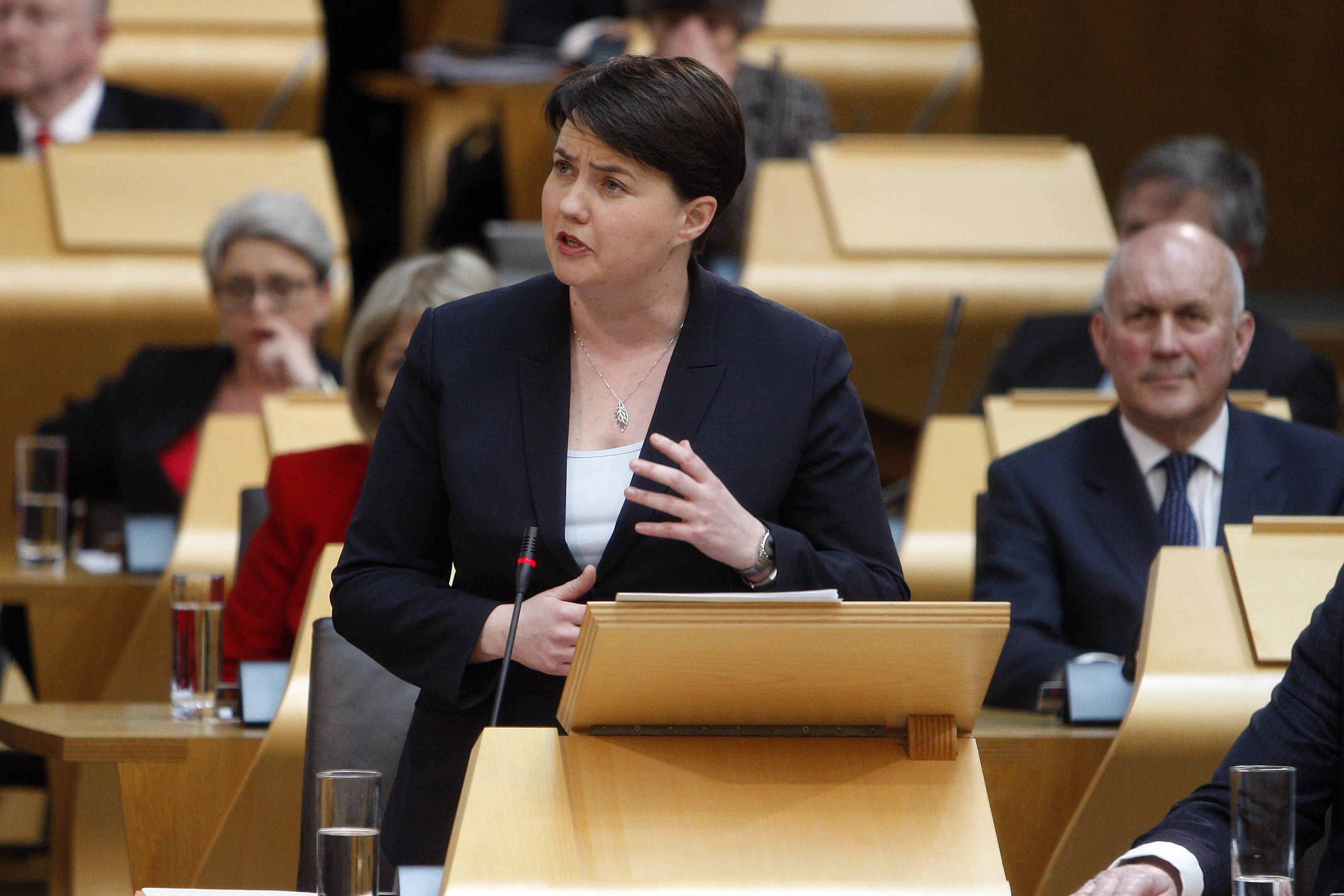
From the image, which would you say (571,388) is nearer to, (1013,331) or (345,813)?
(345,813)

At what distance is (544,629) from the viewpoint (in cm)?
188

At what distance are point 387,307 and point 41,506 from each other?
46.1 inches

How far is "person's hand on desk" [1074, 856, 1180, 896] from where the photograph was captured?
1757 millimetres

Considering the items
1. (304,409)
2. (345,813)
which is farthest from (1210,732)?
(304,409)

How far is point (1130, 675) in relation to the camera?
2.57 metres

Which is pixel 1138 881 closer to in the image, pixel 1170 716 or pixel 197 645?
pixel 1170 716

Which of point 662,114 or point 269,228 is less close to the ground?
point 662,114

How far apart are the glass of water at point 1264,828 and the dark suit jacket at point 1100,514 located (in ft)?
4.21

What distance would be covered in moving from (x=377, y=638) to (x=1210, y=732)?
1.03 m

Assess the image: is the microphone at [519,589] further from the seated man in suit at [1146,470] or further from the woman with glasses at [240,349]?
the woman with glasses at [240,349]

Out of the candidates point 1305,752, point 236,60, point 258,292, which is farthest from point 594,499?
point 236,60

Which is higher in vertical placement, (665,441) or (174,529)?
(665,441)

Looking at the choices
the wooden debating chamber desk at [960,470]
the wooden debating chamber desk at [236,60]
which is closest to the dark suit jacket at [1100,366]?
the wooden debating chamber desk at [960,470]

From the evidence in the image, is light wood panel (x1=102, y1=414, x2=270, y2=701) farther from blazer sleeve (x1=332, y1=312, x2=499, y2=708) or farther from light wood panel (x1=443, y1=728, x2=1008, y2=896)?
light wood panel (x1=443, y1=728, x2=1008, y2=896)
